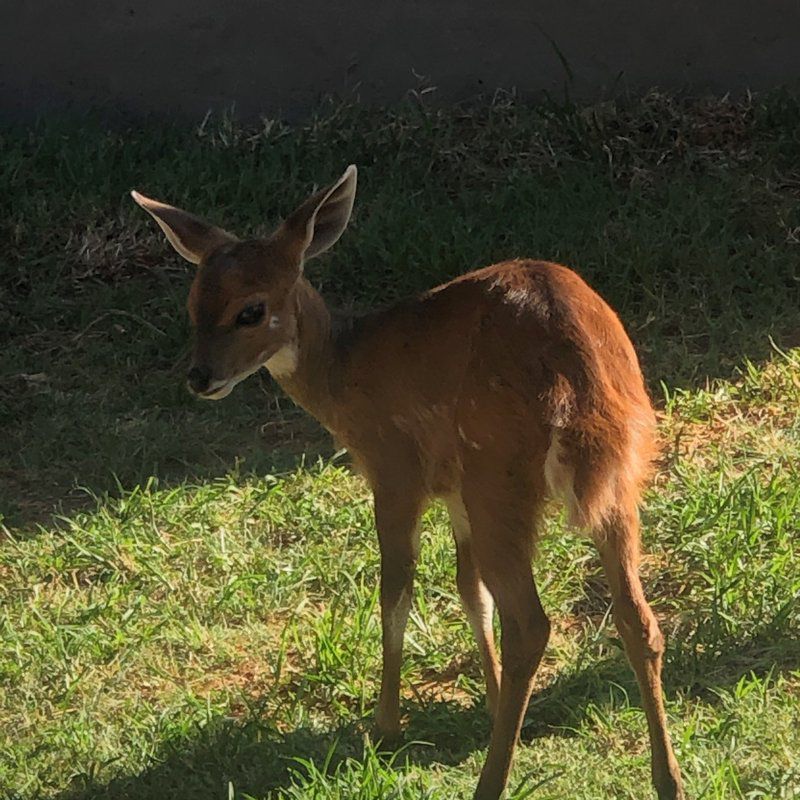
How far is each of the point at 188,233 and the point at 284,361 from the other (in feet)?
1.65

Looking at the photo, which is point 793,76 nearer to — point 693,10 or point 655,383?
point 693,10

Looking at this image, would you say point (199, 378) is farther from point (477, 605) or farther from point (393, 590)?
point (477, 605)

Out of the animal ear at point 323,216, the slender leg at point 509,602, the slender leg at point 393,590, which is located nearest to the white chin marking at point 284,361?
the animal ear at point 323,216

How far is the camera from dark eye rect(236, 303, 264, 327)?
4156 mm

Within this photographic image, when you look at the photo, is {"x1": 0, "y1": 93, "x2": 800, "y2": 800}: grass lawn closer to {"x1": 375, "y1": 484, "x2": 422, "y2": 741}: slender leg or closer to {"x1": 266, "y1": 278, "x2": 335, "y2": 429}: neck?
{"x1": 375, "y1": 484, "x2": 422, "y2": 741}: slender leg

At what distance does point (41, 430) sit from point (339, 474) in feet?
4.33

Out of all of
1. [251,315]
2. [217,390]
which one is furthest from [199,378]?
[251,315]

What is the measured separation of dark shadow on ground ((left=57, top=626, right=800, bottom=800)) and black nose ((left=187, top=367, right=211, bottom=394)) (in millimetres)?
989

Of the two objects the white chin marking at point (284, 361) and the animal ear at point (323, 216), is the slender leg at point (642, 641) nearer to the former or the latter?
Answer: the white chin marking at point (284, 361)

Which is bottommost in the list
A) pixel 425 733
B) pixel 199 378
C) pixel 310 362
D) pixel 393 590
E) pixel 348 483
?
pixel 348 483

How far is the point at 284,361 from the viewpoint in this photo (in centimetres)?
436

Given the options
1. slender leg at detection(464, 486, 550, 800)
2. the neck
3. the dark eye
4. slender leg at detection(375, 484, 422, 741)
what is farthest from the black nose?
slender leg at detection(464, 486, 550, 800)

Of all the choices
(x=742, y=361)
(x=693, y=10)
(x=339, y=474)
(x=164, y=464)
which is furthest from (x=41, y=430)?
(x=693, y=10)

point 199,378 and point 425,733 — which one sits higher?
point 199,378
